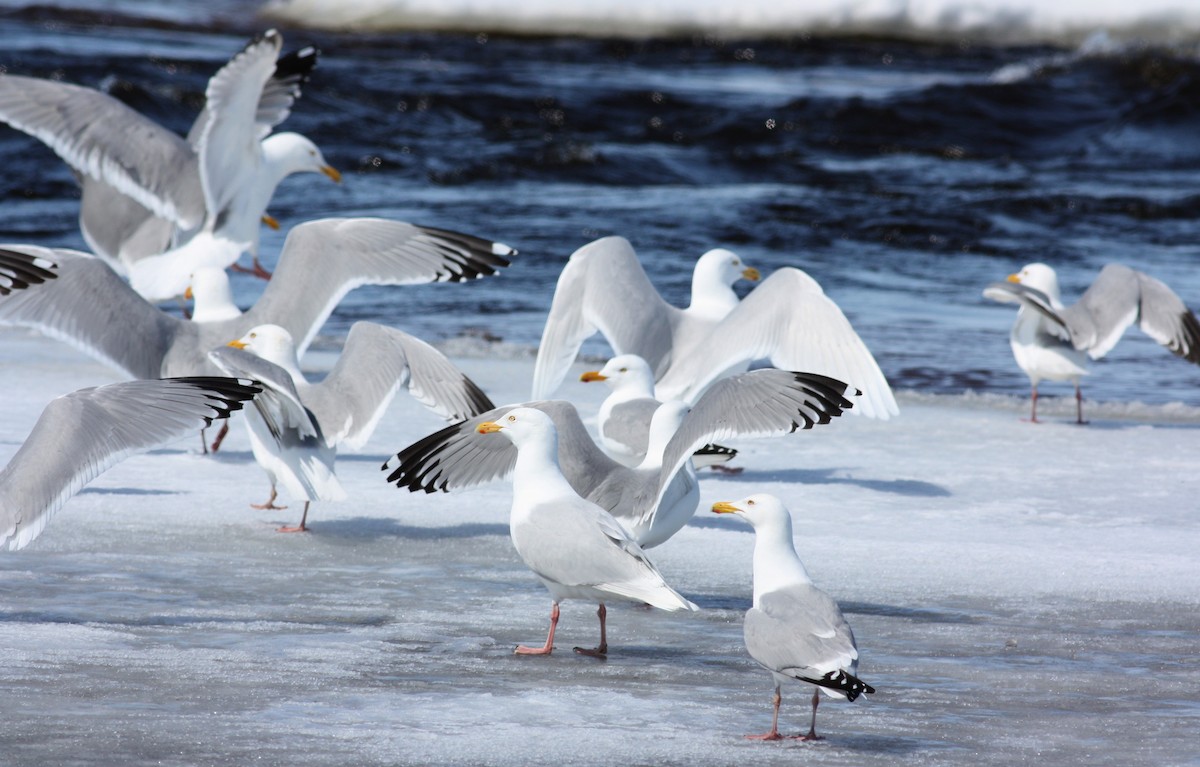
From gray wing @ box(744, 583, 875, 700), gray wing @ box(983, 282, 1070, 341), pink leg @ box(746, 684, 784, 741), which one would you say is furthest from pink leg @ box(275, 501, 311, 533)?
gray wing @ box(983, 282, 1070, 341)

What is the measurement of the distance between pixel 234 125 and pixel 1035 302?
175 inches

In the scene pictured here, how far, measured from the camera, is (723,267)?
25.8ft

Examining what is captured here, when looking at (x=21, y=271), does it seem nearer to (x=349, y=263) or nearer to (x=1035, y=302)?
(x=349, y=263)

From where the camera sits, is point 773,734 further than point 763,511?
No

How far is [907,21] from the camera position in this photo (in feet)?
114

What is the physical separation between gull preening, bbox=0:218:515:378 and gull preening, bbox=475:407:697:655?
1835 millimetres

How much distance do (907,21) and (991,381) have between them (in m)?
26.9

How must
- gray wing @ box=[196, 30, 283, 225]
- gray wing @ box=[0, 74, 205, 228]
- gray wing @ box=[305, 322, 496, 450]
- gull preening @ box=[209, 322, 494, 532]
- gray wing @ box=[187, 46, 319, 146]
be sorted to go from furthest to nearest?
gray wing @ box=[187, 46, 319, 146] < gray wing @ box=[0, 74, 205, 228] < gray wing @ box=[196, 30, 283, 225] < gray wing @ box=[305, 322, 496, 450] < gull preening @ box=[209, 322, 494, 532]

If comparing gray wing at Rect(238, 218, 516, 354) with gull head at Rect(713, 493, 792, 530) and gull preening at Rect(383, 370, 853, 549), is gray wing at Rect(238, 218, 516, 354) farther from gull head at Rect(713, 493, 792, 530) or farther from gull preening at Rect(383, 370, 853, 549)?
gull head at Rect(713, 493, 792, 530)

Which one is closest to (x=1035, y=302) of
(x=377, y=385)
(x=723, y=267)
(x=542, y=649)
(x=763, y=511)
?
(x=723, y=267)

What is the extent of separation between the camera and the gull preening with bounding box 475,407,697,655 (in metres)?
4.16

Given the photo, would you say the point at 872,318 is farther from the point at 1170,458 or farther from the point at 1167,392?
the point at 1170,458

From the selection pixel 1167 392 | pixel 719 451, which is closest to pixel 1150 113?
pixel 1167 392

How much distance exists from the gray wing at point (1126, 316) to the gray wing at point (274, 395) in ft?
13.7
